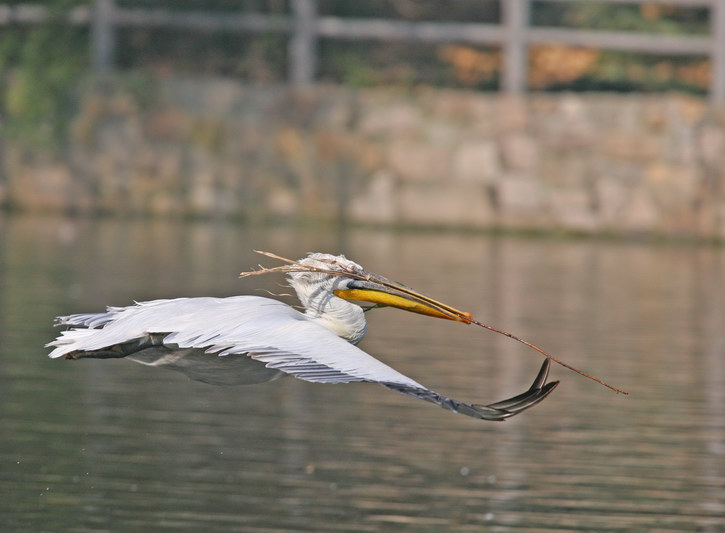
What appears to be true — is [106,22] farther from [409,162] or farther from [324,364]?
[324,364]

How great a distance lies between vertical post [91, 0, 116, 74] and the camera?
73.4ft

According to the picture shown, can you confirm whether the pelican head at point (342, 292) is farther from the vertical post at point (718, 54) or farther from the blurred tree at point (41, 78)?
the blurred tree at point (41, 78)

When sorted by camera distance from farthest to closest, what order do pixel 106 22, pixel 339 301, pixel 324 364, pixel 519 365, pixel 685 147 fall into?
pixel 106 22, pixel 685 147, pixel 519 365, pixel 339 301, pixel 324 364

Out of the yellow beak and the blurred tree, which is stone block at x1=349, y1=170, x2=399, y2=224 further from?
the yellow beak

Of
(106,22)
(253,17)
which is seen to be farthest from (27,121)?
(253,17)

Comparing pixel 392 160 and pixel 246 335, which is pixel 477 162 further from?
pixel 246 335

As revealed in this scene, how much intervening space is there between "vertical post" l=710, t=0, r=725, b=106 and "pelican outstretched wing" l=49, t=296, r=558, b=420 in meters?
16.1

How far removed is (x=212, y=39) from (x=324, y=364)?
59.6 feet

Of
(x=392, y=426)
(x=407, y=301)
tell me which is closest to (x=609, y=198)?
(x=392, y=426)

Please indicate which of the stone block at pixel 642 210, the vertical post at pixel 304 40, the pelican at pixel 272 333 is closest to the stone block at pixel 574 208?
the stone block at pixel 642 210

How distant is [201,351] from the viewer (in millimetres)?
6258

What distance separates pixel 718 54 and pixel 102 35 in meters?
8.93

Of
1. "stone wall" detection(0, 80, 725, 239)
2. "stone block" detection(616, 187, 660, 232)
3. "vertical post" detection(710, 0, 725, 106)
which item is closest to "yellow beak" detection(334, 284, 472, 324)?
"stone wall" detection(0, 80, 725, 239)

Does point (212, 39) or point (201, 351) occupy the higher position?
point (212, 39)
